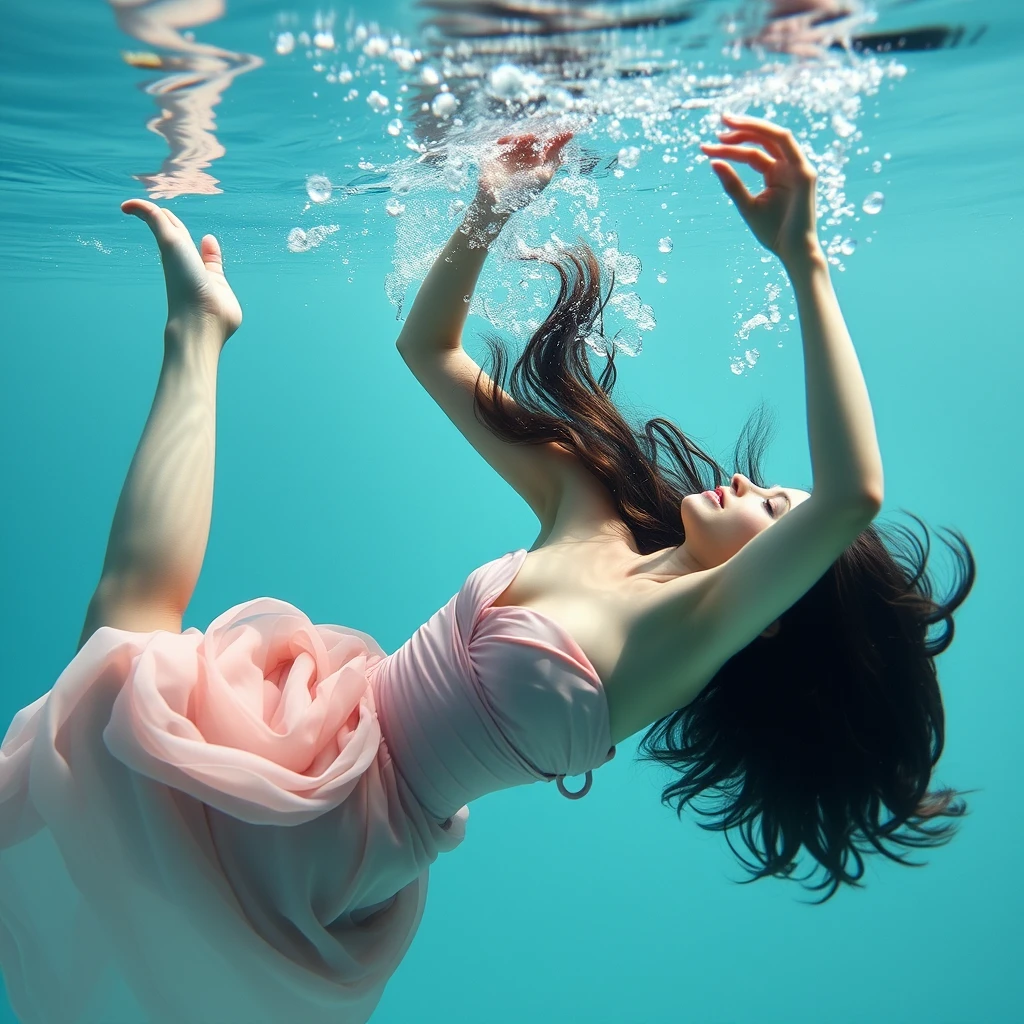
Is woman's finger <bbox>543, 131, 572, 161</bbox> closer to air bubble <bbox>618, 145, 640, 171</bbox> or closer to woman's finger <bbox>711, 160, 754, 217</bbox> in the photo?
woman's finger <bbox>711, 160, 754, 217</bbox>

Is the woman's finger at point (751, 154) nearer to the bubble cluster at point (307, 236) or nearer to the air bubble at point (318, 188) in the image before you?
the air bubble at point (318, 188)

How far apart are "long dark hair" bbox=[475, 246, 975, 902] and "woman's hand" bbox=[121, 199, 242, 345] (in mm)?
1144

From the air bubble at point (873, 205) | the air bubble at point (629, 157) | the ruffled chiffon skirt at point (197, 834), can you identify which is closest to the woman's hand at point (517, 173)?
the ruffled chiffon skirt at point (197, 834)

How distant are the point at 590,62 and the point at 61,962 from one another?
14.9 ft

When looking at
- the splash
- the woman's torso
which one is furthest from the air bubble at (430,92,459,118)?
the woman's torso

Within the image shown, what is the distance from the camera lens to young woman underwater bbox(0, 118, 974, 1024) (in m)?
2.44

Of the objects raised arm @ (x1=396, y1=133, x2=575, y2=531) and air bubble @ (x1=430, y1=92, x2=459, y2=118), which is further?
air bubble @ (x1=430, y1=92, x2=459, y2=118)

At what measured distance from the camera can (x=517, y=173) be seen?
149 inches

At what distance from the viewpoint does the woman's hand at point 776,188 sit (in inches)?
98.3

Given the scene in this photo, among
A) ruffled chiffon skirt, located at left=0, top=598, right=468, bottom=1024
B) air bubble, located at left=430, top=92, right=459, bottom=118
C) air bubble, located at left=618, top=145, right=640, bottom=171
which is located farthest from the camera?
air bubble, located at left=618, top=145, right=640, bottom=171

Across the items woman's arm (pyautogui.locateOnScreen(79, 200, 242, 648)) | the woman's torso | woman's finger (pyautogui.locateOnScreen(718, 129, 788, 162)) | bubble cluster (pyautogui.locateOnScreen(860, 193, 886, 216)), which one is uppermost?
woman's finger (pyautogui.locateOnScreen(718, 129, 788, 162))

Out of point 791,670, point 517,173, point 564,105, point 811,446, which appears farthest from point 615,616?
point 564,105

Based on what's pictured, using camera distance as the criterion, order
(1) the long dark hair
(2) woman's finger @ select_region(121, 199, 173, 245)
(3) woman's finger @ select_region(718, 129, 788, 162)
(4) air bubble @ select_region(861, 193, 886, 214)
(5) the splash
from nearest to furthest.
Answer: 1. (3) woman's finger @ select_region(718, 129, 788, 162)
2. (1) the long dark hair
3. (2) woman's finger @ select_region(121, 199, 173, 245)
4. (5) the splash
5. (4) air bubble @ select_region(861, 193, 886, 214)

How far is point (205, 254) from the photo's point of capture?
3.69 metres
